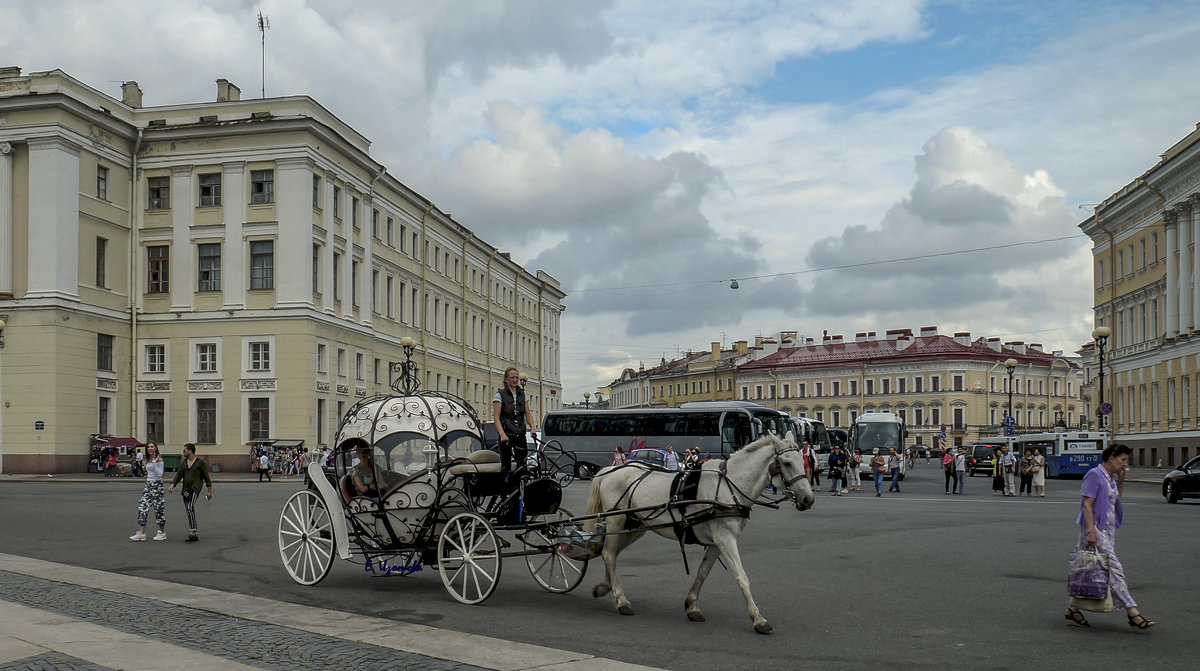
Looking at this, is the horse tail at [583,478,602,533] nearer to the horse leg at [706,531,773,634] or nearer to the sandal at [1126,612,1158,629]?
the horse leg at [706,531,773,634]

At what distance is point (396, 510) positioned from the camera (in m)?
11.8

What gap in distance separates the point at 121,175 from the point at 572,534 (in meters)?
48.3

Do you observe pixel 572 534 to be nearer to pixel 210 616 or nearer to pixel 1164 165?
pixel 210 616

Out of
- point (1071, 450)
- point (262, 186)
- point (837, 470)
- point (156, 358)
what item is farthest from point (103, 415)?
point (1071, 450)

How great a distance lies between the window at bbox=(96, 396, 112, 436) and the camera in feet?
165

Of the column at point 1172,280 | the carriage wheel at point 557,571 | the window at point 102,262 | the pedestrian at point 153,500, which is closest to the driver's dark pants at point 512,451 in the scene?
the carriage wheel at point 557,571

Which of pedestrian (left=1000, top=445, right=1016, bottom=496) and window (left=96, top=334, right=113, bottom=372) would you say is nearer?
pedestrian (left=1000, top=445, right=1016, bottom=496)

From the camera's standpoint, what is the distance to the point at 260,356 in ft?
170

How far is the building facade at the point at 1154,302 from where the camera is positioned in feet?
188

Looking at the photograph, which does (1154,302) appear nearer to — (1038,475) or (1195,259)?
(1195,259)

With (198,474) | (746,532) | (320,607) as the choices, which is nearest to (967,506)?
(746,532)

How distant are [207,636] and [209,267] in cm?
4664

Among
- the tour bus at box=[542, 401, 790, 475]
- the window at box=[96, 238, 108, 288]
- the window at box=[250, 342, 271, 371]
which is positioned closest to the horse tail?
the tour bus at box=[542, 401, 790, 475]

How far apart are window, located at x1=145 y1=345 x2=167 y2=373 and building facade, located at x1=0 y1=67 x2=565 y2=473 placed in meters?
0.06
